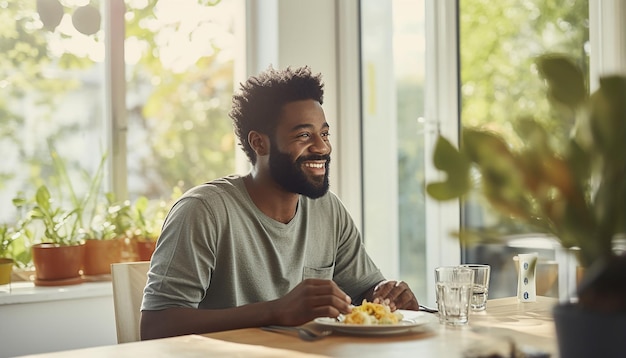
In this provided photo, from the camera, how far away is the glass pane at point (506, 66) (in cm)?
290

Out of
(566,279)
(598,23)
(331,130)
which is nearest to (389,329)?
(566,279)

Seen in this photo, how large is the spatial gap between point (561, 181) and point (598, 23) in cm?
190

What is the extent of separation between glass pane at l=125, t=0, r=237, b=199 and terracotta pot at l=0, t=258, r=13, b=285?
26.5 inches

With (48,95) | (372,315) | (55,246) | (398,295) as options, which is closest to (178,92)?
(48,95)

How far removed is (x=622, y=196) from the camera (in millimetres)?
958

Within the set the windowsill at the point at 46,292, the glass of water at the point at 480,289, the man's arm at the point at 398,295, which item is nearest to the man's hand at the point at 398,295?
the man's arm at the point at 398,295

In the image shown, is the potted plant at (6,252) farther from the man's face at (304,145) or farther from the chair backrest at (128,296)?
the man's face at (304,145)

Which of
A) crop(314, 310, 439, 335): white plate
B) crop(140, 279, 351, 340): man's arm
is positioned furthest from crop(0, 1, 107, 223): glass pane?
crop(314, 310, 439, 335): white plate

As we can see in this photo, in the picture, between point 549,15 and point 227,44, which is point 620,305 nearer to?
point 549,15

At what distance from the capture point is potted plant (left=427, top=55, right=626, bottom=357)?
3.10 ft

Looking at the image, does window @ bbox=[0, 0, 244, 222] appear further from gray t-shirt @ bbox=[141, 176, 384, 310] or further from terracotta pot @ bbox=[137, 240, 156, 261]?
gray t-shirt @ bbox=[141, 176, 384, 310]

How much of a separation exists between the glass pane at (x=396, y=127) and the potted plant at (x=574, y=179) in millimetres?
2437

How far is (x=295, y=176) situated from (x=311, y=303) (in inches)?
26.2

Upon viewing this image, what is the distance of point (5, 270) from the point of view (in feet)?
9.64
